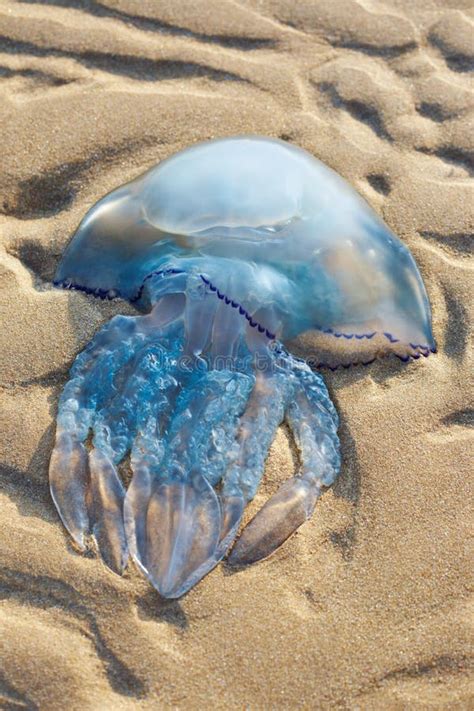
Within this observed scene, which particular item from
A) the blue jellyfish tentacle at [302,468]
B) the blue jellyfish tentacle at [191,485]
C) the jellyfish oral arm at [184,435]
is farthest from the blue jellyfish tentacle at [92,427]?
the blue jellyfish tentacle at [302,468]

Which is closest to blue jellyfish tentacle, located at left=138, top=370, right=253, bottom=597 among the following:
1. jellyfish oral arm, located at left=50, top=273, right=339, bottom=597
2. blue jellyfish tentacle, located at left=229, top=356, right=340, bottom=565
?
jellyfish oral arm, located at left=50, top=273, right=339, bottom=597

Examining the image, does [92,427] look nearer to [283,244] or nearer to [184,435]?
[184,435]

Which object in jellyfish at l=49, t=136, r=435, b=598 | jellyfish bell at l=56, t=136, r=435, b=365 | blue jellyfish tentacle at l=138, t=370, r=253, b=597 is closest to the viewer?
blue jellyfish tentacle at l=138, t=370, r=253, b=597

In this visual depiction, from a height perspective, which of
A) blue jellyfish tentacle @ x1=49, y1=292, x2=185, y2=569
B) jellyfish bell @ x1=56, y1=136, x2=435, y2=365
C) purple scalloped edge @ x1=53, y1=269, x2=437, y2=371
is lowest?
blue jellyfish tentacle @ x1=49, y1=292, x2=185, y2=569

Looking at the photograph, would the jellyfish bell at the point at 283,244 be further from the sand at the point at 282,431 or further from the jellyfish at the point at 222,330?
the sand at the point at 282,431

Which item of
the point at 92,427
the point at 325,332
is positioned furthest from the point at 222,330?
the point at 92,427

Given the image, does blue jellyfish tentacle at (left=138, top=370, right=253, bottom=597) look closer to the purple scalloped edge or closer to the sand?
the sand

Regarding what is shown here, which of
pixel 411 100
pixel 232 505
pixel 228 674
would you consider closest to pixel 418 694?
pixel 228 674
